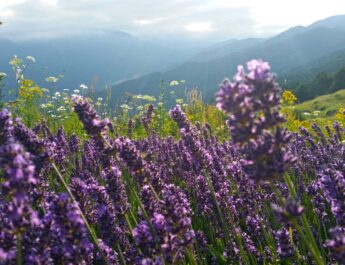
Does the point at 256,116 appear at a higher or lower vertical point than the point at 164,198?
higher

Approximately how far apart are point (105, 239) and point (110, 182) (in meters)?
0.50

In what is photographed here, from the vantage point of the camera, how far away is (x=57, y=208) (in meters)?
2.89

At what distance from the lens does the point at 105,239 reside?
12.2 ft

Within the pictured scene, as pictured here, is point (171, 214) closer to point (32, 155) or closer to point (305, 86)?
point (32, 155)

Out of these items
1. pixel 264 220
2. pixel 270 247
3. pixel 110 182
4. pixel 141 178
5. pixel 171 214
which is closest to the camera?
pixel 171 214

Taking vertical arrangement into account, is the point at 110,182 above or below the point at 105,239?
above

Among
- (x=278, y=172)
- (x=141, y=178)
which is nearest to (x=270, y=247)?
(x=141, y=178)

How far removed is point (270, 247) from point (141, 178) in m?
1.80

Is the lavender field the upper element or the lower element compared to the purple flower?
lower

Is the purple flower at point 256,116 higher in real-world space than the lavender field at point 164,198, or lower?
higher

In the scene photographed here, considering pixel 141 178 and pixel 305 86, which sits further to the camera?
pixel 305 86

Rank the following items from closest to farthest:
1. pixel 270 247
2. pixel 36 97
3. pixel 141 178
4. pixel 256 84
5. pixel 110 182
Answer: pixel 256 84 → pixel 141 178 → pixel 110 182 → pixel 270 247 → pixel 36 97

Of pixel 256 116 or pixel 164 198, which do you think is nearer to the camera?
pixel 256 116

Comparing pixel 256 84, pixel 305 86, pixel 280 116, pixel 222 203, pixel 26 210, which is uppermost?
pixel 256 84
